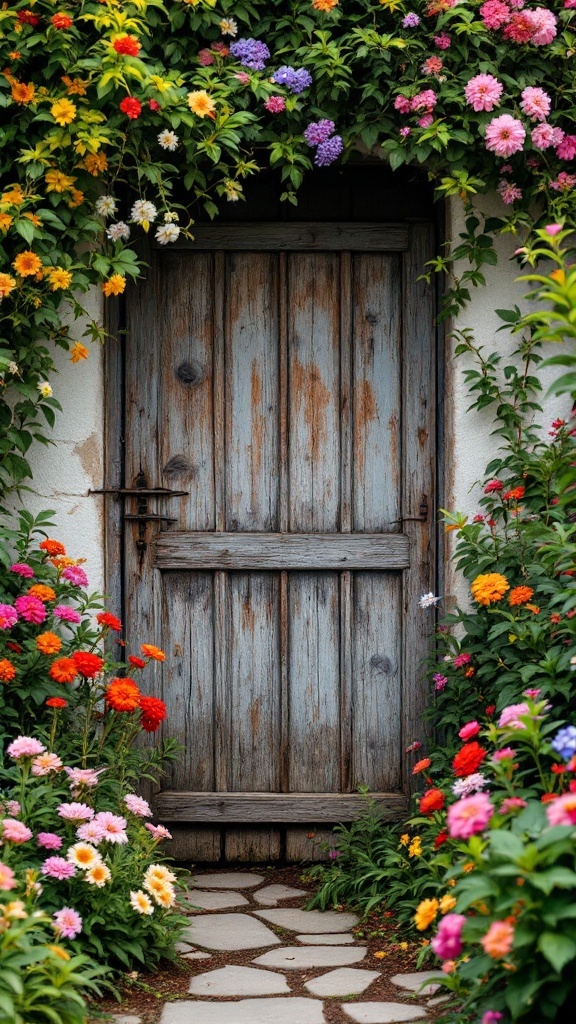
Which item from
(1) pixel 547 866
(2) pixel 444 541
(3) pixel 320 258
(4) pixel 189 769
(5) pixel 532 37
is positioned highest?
(5) pixel 532 37

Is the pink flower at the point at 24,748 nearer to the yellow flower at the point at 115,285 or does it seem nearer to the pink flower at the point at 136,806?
the pink flower at the point at 136,806

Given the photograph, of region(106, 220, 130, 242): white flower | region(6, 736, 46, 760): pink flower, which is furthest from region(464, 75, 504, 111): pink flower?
region(6, 736, 46, 760): pink flower

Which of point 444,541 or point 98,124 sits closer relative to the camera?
point 98,124

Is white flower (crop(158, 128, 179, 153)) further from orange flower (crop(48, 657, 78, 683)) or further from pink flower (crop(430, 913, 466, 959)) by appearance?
pink flower (crop(430, 913, 466, 959))

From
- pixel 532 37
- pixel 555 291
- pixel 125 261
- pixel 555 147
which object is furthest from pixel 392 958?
pixel 532 37

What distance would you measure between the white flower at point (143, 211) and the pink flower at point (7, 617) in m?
1.34

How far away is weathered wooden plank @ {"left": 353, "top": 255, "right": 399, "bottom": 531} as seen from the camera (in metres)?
3.95

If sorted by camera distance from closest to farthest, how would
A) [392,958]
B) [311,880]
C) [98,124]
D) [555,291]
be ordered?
[555,291] < [392,958] < [98,124] < [311,880]

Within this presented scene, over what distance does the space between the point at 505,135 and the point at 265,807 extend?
2.43 metres

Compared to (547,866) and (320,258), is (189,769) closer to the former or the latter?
(320,258)

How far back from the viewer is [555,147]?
366cm

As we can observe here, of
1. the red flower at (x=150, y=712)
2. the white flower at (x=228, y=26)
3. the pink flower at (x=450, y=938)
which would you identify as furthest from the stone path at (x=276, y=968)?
the white flower at (x=228, y=26)

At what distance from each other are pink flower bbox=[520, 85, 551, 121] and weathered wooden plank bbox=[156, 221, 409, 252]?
60 cm

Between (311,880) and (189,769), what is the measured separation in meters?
0.58
